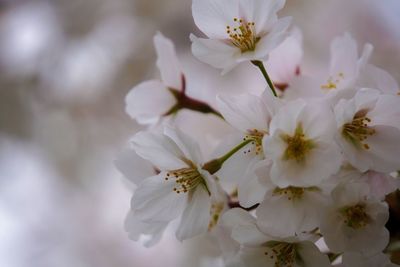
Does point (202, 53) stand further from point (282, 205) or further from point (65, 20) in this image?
point (65, 20)

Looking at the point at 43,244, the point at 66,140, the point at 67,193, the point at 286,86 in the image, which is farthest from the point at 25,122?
the point at 286,86

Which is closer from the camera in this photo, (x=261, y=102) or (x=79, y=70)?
(x=261, y=102)

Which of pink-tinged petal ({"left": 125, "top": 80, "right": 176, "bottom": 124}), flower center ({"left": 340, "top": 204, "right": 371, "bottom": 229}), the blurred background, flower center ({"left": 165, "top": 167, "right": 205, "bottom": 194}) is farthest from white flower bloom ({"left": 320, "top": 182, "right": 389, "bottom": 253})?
the blurred background

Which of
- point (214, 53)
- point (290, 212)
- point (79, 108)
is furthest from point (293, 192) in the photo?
point (79, 108)

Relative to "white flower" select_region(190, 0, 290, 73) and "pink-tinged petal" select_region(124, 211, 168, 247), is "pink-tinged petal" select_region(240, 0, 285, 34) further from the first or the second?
"pink-tinged petal" select_region(124, 211, 168, 247)

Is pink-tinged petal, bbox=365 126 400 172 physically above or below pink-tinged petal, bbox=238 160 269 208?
below

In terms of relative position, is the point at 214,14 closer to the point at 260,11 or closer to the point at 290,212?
the point at 260,11

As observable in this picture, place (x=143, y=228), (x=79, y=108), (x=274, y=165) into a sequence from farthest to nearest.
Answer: (x=79, y=108)
(x=143, y=228)
(x=274, y=165)
